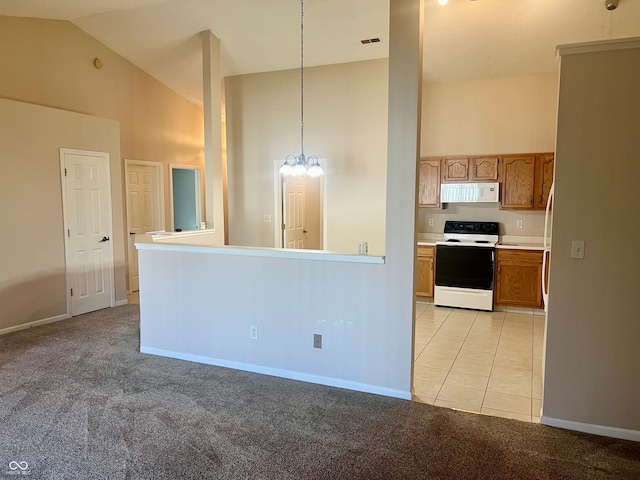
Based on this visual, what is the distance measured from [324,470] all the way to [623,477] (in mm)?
1558

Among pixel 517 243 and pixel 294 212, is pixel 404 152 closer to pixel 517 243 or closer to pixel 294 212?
pixel 517 243

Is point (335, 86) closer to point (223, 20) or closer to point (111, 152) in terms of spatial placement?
point (223, 20)

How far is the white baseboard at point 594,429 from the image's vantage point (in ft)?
8.29

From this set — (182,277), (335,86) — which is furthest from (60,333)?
(335,86)

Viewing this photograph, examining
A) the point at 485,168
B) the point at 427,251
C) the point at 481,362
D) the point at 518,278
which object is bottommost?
the point at 481,362

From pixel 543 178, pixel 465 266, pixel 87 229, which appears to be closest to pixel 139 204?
pixel 87 229

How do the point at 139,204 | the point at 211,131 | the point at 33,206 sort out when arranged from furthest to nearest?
the point at 139,204
the point at 211,131
the point at 33,206

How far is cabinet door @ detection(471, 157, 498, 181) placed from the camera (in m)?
5.59

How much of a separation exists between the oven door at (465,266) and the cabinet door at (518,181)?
0.75 m

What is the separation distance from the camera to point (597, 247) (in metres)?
2.52

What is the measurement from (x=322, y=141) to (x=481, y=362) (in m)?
3.75

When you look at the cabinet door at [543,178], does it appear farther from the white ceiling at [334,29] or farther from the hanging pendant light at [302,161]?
the hanging pendant light at [302,161]

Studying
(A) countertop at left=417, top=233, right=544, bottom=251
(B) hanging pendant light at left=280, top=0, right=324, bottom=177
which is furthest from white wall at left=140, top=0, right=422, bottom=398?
(A) countertop at left=417, top=233, right=544, bottom=251

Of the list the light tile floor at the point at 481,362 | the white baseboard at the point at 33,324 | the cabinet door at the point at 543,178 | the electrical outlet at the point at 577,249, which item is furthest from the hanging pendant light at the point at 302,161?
the white baseboard at the point at 33,324
